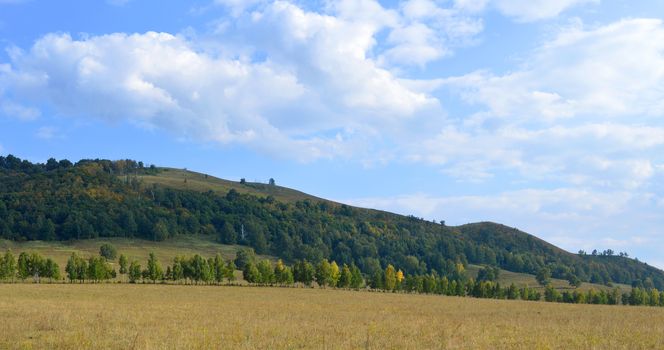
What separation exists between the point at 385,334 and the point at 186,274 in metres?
99.5

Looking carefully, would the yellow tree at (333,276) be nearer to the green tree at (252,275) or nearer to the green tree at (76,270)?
the green tree at (252,275)

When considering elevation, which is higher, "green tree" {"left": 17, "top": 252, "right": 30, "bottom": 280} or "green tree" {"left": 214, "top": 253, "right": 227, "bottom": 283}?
"green tree" {"left": 214, "top": 253, "right": 227, "bottom": 283}

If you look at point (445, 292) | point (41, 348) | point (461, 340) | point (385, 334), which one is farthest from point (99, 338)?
point (445, 292)

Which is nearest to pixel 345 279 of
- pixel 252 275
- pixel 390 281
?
pixel 390 281

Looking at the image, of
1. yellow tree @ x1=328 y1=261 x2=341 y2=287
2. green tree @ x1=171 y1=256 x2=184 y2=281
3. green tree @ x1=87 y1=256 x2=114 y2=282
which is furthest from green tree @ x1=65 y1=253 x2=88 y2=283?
yellow tree @ x1=328 y1=261 x2=341 y2=287

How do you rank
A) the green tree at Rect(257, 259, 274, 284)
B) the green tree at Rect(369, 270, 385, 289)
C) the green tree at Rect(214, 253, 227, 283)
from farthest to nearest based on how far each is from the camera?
the green tree at Rect(369, 270, 385, 289) → the green tree at Rect(257, 259, 274, 284) → the green tree at Rect(214, 253, 227, 283)

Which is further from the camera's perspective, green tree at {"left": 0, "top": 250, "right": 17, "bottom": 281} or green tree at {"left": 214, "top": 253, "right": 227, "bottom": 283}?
green tree at {"left": 214, "top": 253, "right": 227, "bottom": 283}

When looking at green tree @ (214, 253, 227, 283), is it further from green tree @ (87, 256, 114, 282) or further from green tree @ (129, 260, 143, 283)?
green tree @ (87, 256, 114, 282)

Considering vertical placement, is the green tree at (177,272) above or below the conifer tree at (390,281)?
below

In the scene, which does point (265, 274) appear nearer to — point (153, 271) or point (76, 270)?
point (153, 271)

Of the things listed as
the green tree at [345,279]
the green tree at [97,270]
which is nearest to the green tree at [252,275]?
the green tree at [345,279]

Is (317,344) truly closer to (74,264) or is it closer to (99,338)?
(99,338)

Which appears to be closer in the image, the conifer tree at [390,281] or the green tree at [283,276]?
the green tree at [283,276]

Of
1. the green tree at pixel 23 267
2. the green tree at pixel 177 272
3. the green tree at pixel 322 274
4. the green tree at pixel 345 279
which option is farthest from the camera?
the green tree at pixel 345 279
